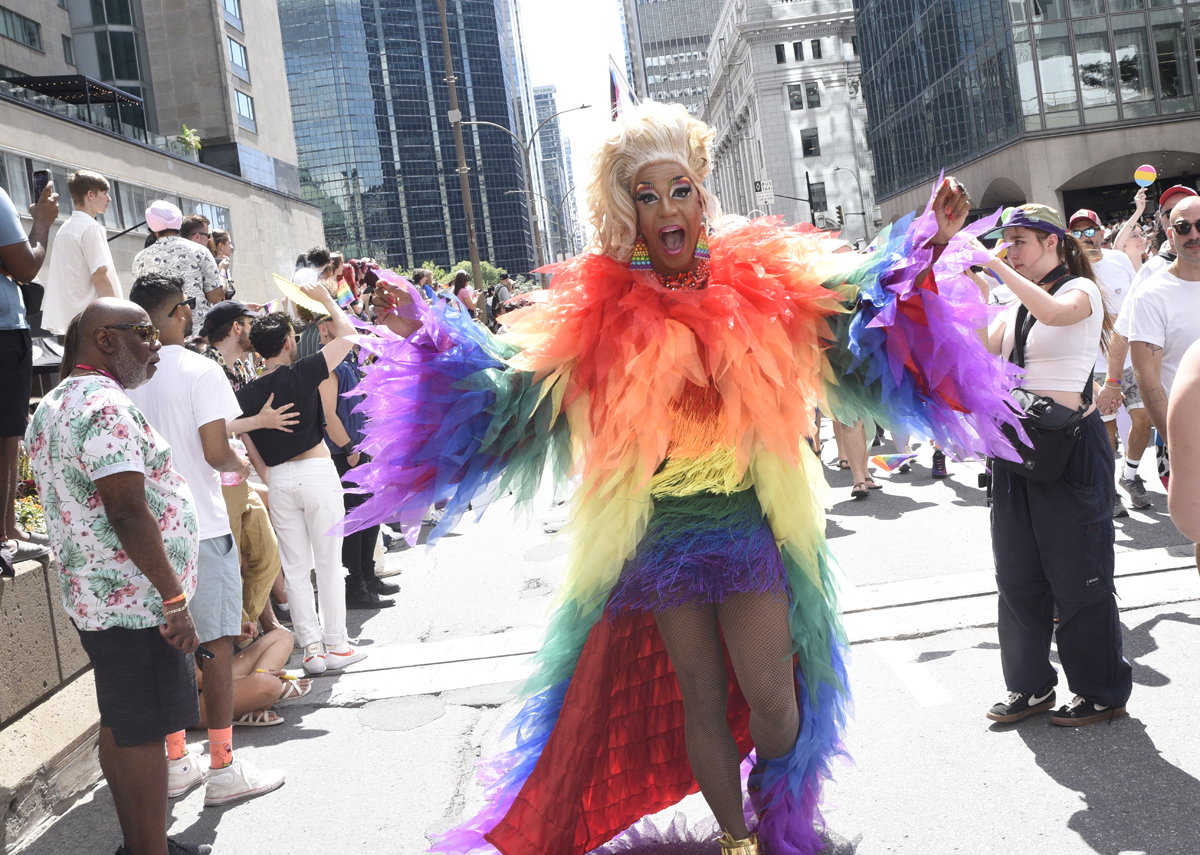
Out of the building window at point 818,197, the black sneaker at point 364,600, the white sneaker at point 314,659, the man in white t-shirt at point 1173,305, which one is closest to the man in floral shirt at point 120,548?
the white sneaker at point 314,659

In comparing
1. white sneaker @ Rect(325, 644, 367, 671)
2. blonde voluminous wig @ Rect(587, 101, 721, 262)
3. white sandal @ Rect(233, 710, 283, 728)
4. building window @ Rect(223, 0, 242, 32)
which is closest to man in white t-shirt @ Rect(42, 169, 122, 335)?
white sneaker @ Rect(325, 644, 367, 671)

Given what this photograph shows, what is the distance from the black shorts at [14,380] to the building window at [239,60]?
42.2 metres

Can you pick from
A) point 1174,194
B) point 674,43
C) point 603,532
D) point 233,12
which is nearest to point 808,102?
point 233,12

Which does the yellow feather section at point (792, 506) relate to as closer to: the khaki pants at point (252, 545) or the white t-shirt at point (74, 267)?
the khaki pants at point (252, 545)

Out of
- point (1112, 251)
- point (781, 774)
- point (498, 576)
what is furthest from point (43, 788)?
point (1112, 251)

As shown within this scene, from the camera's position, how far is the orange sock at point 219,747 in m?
3.98

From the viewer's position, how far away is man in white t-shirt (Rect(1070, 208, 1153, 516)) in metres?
6.63

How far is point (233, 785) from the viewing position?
13.0 ft

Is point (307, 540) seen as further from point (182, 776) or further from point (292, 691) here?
point (182, 776)

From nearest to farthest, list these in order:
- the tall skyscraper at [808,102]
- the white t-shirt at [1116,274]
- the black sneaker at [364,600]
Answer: the black sneaker at [364,600] < the white t-shirt at [1116,274] < the tall skyscraper at [808,102]

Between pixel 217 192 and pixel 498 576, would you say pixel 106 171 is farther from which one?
pixel 498 576

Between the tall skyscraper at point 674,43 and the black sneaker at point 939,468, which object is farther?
the tall skyscraper at point 674,43

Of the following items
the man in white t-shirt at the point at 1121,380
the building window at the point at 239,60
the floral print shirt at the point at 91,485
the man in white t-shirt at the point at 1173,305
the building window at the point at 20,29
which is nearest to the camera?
the floral print shirt at the point at 91,485

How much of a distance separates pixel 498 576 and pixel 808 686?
4.84m
